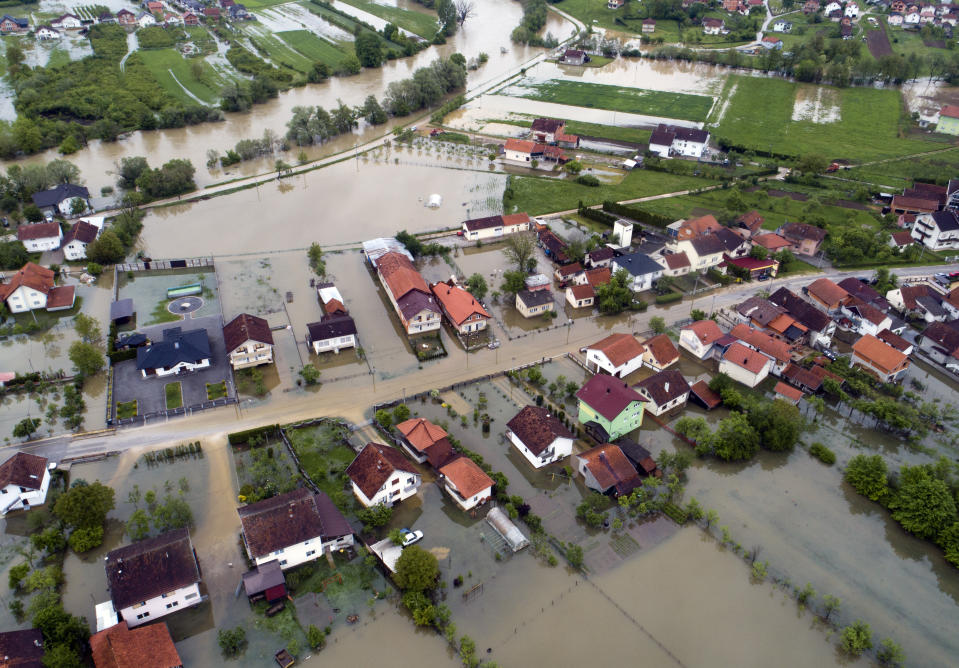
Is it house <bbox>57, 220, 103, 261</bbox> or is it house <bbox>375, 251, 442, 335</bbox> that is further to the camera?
house <bbox>57, 220, 103, 261</bbox>

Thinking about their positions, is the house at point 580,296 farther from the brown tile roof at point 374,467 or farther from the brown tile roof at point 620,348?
the brown tile roof at point 374,467

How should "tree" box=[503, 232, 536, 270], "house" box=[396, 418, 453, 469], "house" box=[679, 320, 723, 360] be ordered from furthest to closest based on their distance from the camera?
"tree" box=[503, 232, 536, 270] → "house" box=[679, 320, 723, 360] → "house" box=[396, 418, 453, 469]

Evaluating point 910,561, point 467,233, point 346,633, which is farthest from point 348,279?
point 910,561

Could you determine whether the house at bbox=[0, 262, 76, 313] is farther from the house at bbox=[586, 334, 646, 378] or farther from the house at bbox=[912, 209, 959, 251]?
the house at bbox=[912, 209, 959, 251]

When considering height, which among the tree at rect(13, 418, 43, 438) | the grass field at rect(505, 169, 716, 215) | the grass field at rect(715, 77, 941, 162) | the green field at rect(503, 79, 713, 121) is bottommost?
the tree at rect(13, 418, 43, 438)

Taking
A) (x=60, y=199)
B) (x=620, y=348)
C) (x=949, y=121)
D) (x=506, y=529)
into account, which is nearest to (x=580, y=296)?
(x=620, y=348)

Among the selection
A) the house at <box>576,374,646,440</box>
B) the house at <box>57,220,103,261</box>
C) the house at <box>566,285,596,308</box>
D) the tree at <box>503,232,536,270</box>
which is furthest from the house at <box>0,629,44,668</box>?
the tree at <box>503,232,536,270</box>

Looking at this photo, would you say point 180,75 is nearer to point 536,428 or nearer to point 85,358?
point 85,358

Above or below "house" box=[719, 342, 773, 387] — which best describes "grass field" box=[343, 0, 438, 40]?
above
